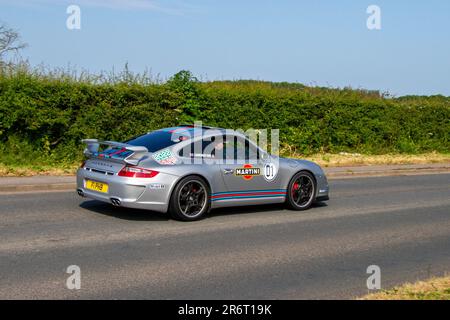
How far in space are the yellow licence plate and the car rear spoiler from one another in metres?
0.43

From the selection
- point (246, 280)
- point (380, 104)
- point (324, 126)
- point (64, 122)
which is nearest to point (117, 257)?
point (246, 280)

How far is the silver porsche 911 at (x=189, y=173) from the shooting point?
9812 millimetres

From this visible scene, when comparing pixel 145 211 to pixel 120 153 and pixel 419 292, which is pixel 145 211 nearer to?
pixel 120 153

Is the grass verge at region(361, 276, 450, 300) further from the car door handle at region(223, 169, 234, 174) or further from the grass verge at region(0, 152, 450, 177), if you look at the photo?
the grass verge at region(0, 152, 450, 177)

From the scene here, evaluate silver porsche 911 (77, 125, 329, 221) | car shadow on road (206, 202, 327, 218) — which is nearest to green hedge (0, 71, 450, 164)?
silver porsche 911 (77, 125, 329, 221)

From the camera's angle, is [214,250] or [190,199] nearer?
[214,250]

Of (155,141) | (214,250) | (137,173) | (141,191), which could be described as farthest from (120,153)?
(214,250)

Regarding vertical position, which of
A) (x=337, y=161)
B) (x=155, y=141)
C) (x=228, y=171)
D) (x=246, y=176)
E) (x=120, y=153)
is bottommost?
(x=337, y=161)

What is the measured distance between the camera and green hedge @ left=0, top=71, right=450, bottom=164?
1709 cm

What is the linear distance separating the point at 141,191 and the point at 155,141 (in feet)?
→ 3.89

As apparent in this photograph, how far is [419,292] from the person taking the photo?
21.4 ft

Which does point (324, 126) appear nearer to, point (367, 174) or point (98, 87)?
point (367, 174)

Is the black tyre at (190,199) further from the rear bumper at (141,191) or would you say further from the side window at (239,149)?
the side window at (239,149)

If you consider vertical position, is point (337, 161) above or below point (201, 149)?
below
